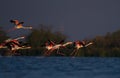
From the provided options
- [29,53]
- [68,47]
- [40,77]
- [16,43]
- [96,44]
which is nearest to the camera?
[40,77]

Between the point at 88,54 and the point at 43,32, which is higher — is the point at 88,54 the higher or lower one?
the lower one

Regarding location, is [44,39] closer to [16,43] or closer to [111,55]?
[111,55]

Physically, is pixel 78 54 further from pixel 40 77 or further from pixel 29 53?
pixel 40 77

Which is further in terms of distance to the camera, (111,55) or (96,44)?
(96,44)

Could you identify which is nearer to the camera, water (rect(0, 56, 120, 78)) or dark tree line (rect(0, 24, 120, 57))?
water (rect(0, 56, 120, 78))

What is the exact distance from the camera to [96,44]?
69375mm

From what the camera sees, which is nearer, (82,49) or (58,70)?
(58,70)

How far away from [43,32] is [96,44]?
10.1m

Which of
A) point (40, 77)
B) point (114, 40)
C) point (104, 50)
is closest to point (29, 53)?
point (104, 50)

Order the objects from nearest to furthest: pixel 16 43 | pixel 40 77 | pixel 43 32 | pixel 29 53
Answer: pixel 40 77, pixel 16 43, pixel 29 53, pixel 43 32

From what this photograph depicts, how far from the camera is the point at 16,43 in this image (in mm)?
39625

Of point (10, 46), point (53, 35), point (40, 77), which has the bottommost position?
point (40, 77)

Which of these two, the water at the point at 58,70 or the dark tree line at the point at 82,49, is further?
the dark tree line at the point at 82,49

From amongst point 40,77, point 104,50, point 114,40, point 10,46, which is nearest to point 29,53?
point 104,50
